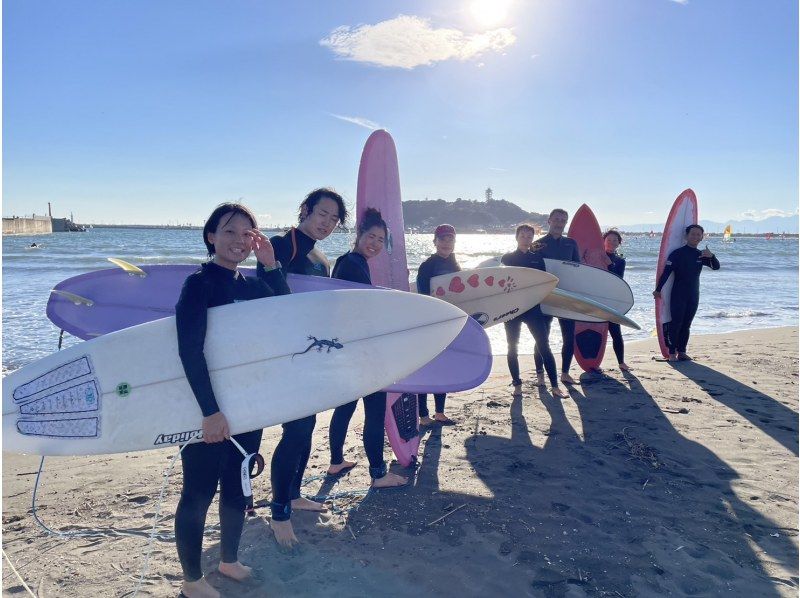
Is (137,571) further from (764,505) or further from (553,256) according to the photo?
(553,256)

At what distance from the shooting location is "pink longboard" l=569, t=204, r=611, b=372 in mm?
5617

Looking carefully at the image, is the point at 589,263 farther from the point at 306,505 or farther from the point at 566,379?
the point at 306,505

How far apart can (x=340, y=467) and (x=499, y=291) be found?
6.65 feet

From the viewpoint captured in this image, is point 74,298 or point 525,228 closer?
point 74,298

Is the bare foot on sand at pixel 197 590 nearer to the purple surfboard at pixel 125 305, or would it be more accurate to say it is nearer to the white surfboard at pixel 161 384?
the white surfboard at pixel 161 384

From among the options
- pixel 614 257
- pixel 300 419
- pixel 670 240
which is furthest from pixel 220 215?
pixel 670 240

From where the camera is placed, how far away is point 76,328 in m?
3.33

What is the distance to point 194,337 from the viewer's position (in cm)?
173

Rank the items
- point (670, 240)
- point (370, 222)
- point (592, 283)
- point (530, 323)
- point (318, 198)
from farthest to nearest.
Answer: point (670, 240), point (592, 283), point (530, 323), point (370, 222), point (318, 198)

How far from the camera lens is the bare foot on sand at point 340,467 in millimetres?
3119

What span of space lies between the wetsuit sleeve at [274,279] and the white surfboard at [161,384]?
0.05 m

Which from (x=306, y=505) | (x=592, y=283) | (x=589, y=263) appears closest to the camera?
(x=306, y=505)

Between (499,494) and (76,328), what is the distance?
299 centimetres

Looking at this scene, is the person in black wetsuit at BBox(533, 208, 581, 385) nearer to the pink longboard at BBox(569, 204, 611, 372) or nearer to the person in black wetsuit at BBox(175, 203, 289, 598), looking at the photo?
the pink longboard at BBox(569, 204, 611, 372)
